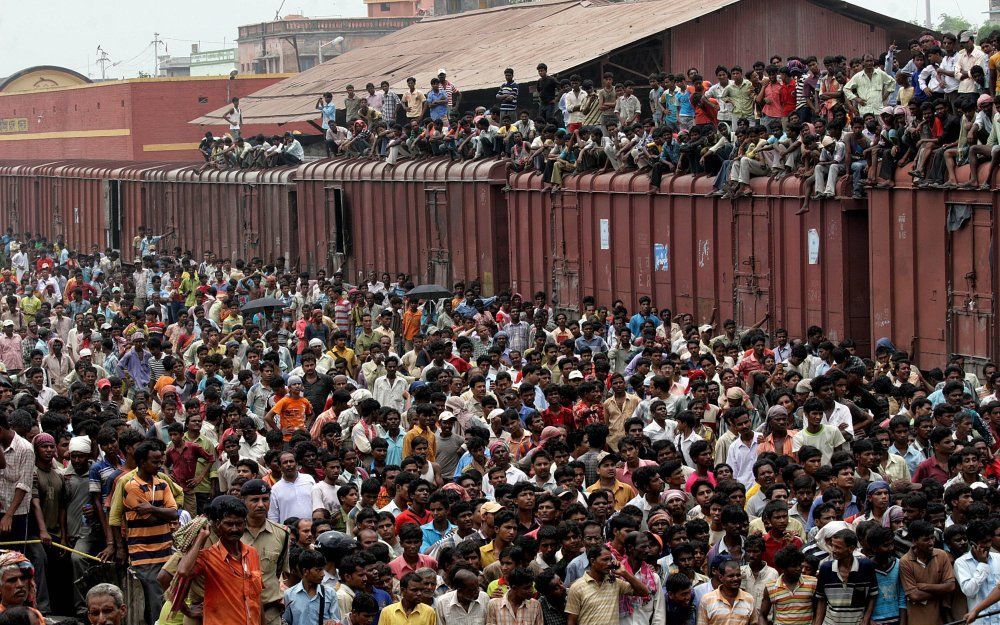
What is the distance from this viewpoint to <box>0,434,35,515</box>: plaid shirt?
1026 cm

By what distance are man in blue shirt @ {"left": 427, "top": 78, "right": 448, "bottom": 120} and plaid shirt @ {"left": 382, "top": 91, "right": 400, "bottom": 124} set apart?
149 cm

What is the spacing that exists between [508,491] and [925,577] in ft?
8.76

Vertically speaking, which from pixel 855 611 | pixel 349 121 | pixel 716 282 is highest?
pixel 349 121

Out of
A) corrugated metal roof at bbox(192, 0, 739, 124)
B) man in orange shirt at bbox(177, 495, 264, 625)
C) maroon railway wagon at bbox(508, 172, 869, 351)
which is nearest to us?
man in orange shirt at bbox(177, 495, 264, 625)

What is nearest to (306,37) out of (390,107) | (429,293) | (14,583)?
(390,107)

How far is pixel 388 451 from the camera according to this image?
42.0ft

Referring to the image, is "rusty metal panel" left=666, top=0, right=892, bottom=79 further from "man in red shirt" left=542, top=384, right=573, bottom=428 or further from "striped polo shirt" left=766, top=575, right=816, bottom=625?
"striped polo shirt" left=766, top=575, right=816, bottom=625

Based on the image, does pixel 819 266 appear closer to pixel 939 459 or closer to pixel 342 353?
pixel 342 353

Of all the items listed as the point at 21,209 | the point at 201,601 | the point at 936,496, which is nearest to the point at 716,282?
the point at 936,496

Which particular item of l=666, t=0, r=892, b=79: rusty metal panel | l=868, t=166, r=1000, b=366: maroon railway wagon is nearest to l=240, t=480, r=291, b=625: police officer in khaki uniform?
l=868, t=166, r=1000, b=366: maroon railway wagon

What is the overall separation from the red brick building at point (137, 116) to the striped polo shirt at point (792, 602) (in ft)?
143

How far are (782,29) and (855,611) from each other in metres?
23.6

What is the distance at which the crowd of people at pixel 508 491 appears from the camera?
27.9 ft

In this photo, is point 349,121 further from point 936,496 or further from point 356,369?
point 936,496
